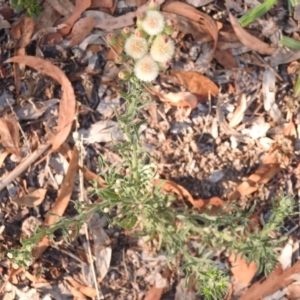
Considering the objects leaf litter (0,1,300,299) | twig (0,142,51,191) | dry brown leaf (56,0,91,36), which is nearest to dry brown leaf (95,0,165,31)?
leaf litter (0,1,300,299)

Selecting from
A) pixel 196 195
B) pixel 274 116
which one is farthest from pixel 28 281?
pixel 274 116

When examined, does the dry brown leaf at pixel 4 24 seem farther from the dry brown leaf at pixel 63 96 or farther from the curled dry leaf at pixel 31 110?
the curled dry leaf at pixel 31 110

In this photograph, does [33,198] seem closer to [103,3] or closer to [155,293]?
[155,293]

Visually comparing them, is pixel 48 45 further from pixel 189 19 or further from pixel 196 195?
pixel 196 195

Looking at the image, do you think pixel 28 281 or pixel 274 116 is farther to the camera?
pixel 274 116

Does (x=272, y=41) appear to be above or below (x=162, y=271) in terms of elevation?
above

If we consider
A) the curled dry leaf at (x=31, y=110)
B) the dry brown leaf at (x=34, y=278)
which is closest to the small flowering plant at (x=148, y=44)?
the curled dry leaf at (x=31, y=110)
